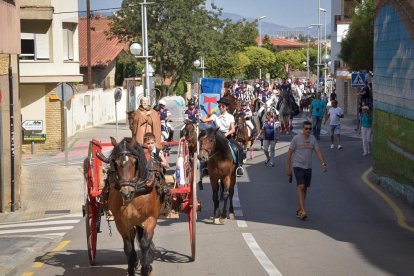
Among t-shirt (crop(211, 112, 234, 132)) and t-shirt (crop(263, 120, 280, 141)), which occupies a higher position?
t-shirt (crop(211, 112, 234, 132))

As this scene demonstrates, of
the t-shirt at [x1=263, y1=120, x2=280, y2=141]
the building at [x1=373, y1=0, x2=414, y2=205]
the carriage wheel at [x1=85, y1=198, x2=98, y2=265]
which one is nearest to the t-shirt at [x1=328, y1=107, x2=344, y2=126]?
the t-shirt at [x1=263, y1=120, x2=280, y2=141]

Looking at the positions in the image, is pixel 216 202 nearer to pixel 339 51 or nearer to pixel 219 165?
pixel 219 165

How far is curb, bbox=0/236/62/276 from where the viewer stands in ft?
44.4

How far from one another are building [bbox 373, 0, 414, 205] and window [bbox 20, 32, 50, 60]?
19.1 m

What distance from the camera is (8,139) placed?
22.5m

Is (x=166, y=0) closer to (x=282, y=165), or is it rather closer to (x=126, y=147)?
(x=282, y=165)

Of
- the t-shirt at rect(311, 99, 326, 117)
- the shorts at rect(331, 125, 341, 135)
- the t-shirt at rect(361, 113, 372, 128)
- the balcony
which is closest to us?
the t-shirt at rect(361, 113, 372, 128)

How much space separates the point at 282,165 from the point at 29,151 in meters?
14.9

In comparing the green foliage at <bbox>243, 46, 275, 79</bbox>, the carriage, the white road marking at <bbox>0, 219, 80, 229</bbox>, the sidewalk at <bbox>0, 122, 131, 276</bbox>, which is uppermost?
the green foliage at <bbox>243, 46, 275, 79</bbox>

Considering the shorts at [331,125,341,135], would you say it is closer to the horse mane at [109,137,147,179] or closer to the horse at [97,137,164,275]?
the horse at [97,137,164,275]

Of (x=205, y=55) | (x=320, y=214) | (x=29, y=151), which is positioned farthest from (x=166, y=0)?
(x=320, y=214)

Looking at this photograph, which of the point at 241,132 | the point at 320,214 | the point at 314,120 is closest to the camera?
the point at 320,214

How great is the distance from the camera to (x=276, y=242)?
608 inches

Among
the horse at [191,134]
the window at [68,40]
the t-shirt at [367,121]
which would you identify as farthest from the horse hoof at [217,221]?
the window at [68,40]
